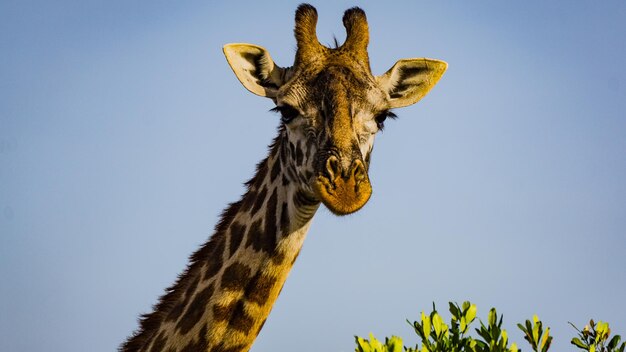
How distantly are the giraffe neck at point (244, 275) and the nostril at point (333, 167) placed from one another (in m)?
0.81

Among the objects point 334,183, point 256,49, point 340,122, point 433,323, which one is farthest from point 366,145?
point 433,323

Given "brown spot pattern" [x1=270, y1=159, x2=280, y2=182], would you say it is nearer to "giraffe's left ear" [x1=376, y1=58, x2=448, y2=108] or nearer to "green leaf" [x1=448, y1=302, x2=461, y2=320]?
"giraffe's left ear" [x1=376, y1=58, x2=448, y2=108]

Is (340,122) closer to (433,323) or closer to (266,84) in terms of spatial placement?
(266,84)

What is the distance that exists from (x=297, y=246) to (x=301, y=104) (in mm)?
1425

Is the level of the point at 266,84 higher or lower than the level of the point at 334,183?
higher

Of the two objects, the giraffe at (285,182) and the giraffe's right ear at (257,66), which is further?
the giraffe's right ear at (257,66)

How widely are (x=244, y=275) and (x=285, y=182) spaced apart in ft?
3.47

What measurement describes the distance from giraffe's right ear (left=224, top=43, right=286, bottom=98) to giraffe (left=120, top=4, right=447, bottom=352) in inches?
0.4

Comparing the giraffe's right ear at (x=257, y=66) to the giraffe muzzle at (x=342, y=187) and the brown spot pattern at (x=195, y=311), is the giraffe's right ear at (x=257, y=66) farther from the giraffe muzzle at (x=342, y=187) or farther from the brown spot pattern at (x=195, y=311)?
the brown spot pattern at (x=195, y=311)

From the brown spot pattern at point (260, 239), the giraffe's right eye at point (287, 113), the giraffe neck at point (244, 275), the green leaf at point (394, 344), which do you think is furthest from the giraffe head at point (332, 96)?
the green leaf at point (394, 344)

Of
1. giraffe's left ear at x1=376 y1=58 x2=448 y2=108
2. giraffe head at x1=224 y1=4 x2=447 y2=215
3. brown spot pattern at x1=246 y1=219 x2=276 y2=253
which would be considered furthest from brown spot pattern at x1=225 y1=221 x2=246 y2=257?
giraffe's left ear at x1=376 y1=58 x2=448 y2=108

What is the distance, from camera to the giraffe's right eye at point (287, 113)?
8297mm

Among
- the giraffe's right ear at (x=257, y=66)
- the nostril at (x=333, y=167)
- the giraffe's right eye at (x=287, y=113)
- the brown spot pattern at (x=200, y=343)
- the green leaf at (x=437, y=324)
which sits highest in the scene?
the giraffe's right ear at (x=257, y=66)

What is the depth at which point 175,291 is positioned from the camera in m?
9.10
